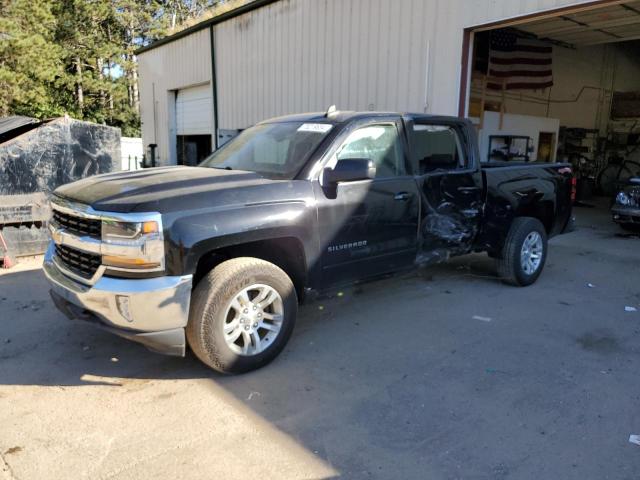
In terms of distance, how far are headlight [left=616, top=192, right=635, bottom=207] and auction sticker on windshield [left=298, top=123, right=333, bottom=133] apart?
24.5 feet

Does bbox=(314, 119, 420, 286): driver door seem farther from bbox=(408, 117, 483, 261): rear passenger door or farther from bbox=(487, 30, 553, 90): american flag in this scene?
bbox=(487, 30, 553, 90): american flag

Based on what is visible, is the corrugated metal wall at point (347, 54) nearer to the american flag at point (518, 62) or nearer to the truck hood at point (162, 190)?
the american flag at point (518, 62)

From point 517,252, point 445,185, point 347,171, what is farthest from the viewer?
point 517,252

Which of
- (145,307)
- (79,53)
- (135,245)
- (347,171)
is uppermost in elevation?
(79,53)

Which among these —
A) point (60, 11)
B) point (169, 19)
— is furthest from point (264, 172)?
point (169, 19)

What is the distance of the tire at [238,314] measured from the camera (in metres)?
3.43

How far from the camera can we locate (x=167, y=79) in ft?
54.7

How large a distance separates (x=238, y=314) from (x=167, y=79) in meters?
15.0

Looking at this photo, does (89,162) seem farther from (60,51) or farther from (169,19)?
(169,19)

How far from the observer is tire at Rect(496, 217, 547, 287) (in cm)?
573

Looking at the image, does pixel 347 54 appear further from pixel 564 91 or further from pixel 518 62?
pixel 564 91

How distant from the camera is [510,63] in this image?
38.7 feet

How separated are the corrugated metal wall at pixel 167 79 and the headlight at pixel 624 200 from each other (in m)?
10.9

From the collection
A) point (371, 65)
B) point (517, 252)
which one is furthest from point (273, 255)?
point (371, 65)
